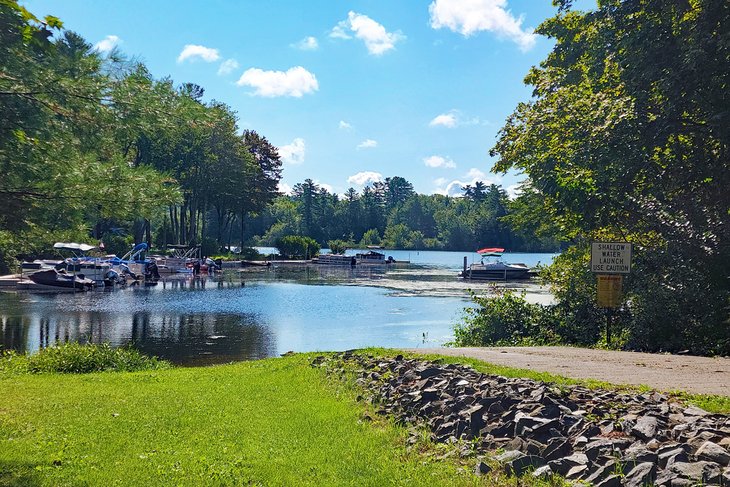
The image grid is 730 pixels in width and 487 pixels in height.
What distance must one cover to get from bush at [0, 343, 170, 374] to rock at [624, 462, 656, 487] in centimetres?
1141

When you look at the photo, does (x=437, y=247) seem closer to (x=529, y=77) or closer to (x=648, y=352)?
(x=529, y=77)

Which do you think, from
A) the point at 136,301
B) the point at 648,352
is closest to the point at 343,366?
the point at 648,352

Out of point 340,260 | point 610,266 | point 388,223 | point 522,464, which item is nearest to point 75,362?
point 522,464

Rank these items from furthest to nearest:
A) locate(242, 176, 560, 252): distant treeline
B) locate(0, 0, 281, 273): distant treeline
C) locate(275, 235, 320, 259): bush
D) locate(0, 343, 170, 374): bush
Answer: locate(242, 176, 560, 252): distant treeline, locate(275, 235, 320, 259): bush, locate(0, 343, 170, 374): bush, locate(0, 0, 281, 273): distant treeline

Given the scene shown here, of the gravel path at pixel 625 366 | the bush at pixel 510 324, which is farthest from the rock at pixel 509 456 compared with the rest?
the bush at pixel 510 324

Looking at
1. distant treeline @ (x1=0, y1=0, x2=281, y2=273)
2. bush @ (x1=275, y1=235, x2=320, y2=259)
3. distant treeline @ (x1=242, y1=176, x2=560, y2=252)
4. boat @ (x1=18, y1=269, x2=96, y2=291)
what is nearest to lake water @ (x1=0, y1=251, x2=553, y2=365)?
boat @ (x1=18, y1=269, x2=96, y2=291)

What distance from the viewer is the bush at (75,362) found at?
12.8 m

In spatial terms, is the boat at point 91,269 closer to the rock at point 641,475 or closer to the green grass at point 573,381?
the green grass at point 573,381

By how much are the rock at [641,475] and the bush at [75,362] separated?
37.4 ft

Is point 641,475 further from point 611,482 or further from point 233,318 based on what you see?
point 233,318

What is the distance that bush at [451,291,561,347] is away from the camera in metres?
17.7

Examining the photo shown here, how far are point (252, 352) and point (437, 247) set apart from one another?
5568 inches

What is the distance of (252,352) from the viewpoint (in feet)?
62.2

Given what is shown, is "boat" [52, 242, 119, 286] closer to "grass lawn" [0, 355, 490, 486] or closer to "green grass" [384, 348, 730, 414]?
"grass lawn" [0, 355, 490, 486]
